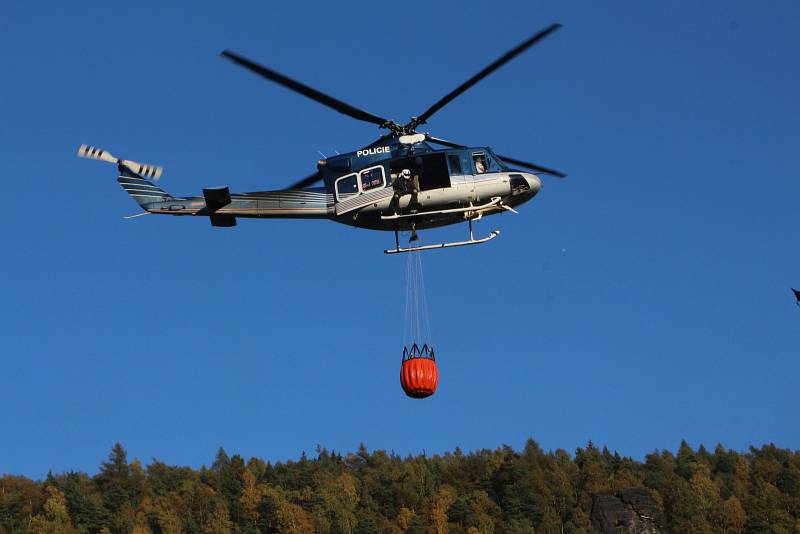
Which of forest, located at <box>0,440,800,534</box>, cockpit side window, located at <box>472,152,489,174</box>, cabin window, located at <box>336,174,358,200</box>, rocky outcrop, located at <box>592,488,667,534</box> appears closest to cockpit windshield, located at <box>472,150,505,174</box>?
cockpit side window, located at <box>472,152,489,174</box>

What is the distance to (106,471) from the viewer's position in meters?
177

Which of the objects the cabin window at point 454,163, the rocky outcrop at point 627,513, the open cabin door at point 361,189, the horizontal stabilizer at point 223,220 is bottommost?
the horizontal stabilizer at point 223,220

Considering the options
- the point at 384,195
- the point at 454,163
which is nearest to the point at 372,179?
the point at 384,195

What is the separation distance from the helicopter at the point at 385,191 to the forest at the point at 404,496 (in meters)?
86.7

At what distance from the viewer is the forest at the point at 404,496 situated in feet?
481

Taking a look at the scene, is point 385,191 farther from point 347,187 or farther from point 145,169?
point 145,169

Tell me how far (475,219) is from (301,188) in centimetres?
674

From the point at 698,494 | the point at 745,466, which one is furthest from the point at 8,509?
the point at 745,466

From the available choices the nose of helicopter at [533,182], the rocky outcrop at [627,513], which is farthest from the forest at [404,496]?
Result: the nose of helicopter at [533,182]

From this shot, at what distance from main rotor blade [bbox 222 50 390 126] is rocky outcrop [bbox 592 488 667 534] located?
105216 millimetres

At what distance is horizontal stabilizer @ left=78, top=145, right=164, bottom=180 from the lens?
2140 inches

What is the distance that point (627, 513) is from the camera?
15288 centimetres

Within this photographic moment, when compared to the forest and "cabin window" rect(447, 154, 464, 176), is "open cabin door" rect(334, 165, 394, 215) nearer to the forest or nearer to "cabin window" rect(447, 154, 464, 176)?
"cabin window" rect(447, 154, 464, 176)

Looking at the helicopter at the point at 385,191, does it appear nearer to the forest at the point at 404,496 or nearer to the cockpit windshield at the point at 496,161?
the cockpit windshield at the point at 496,161
